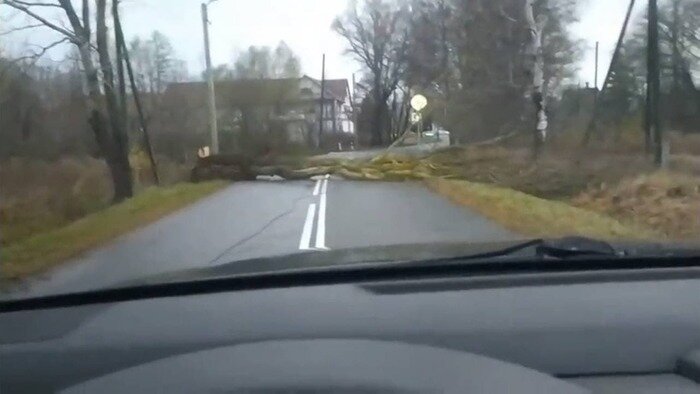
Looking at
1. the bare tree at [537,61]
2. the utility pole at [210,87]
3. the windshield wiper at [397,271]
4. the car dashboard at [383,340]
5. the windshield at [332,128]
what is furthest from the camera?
the bare tree at [537,61]

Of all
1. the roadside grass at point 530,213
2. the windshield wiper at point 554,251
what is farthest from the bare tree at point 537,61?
the windshield wiper at point 554,251

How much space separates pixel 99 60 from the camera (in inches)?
78.9

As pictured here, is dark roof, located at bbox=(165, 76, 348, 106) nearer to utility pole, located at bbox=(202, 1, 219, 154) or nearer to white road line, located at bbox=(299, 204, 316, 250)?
utility pole, located at bbox=(202, 1, 219, 154)

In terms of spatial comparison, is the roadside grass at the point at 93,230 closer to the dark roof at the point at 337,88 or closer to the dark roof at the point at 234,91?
the dark roof at the point at 234,91

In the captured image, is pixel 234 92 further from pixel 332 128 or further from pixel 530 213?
pixel 530 213

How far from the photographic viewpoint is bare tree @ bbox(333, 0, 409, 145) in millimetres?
2146

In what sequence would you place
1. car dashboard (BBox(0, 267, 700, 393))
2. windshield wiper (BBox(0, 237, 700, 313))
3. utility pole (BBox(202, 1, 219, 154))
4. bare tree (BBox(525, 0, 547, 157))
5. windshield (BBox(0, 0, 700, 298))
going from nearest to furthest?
car dashboard (BBox(0, 267, 700, 393))
windshield wiper (BBox(0, 237, 700, 313))
windshield (BBox(0, 0, 700, 298))
utility pole (BBox(202, 1, 219, 154))
bare tree (BBox(525, 0, 547, 157))

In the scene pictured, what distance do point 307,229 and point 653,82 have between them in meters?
0.96

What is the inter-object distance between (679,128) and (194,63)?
4.08 ft

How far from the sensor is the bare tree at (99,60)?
1.99m

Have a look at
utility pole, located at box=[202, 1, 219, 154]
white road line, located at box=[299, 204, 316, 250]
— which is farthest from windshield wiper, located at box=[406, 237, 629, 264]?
utility pole, located at box=[202, 1, 219, 154]

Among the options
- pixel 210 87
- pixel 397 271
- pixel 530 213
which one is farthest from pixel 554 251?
pixel 210 87

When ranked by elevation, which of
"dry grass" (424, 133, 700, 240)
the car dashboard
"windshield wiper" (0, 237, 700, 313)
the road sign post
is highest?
the road sign post

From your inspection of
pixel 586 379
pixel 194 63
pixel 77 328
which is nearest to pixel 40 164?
pixel 194 63
